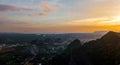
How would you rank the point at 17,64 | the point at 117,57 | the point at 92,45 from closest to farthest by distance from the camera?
the point at 117,57
the point at 92,45
the point at 17,64

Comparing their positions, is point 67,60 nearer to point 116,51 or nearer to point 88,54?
point 88,54

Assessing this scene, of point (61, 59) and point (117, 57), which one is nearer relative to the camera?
point (117, 57)

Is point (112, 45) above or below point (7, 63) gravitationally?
above

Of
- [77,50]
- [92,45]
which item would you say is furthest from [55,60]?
[92,45]

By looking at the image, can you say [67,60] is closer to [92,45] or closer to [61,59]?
[61,59]

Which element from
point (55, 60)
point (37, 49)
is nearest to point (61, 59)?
point (55, 60)

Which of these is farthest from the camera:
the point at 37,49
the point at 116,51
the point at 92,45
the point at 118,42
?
the point at 37,49
